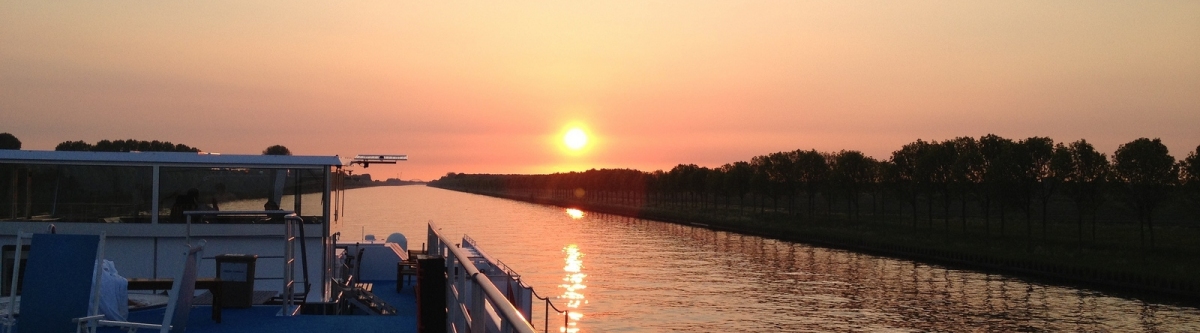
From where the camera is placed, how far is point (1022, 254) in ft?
274

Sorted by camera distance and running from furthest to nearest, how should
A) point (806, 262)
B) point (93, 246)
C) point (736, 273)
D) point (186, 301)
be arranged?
point (806, 262) < point (736, 273) < point (186, 301) < point (93, 246)

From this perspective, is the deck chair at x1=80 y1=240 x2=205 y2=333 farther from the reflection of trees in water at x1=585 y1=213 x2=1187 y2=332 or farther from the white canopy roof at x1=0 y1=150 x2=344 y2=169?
the reflection of trees in water at x1=585 y1=213 x2=1187 y2=332

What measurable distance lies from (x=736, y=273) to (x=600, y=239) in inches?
1641

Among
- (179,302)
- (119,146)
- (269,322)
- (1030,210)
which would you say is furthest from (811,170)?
(179,302)

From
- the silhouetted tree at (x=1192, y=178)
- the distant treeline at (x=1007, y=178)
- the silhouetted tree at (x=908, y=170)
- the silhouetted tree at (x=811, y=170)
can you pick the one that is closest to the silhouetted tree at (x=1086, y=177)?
the distant treeline at (x=1007, y=178)

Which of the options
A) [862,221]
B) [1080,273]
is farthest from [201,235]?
[862,221]

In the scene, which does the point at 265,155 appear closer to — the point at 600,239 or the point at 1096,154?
the point at 1096,154

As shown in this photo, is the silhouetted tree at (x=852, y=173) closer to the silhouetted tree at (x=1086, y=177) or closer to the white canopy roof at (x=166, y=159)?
the silhouetted tree at (x=1086, y=177)

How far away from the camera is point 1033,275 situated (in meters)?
76.6

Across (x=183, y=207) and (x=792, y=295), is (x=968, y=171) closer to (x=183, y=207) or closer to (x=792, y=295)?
(x=792, y=295)

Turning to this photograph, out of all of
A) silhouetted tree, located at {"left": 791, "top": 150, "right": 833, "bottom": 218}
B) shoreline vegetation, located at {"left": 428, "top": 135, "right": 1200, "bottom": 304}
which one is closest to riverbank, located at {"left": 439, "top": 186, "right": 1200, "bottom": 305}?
shoreline vegetation, located at {"left": 428, "top": 135, "right": 1200, "bottom": 304}

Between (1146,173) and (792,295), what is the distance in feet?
106

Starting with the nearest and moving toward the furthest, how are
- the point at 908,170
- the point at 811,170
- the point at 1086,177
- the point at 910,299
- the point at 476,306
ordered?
the point at 476,306
the point at 910,299
the point at 1086,177
the point at 908,170
the point at 811,170

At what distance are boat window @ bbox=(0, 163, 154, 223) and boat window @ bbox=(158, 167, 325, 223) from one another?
26.1 inches
